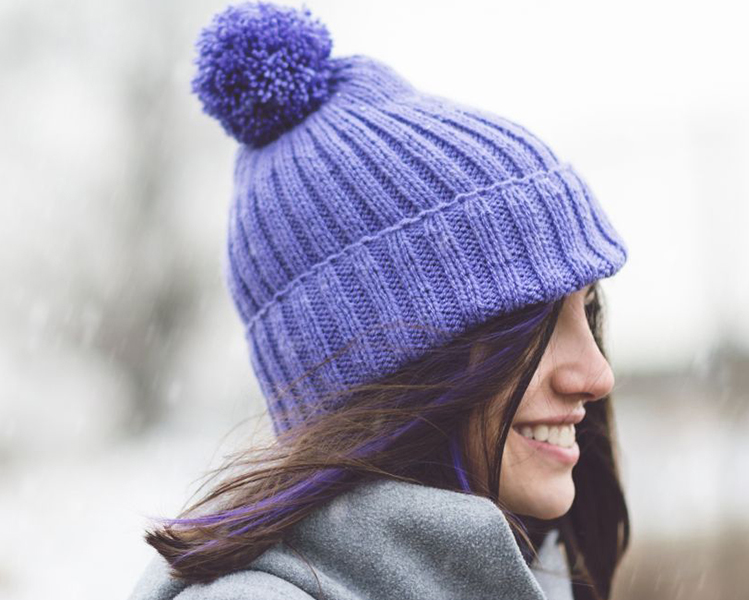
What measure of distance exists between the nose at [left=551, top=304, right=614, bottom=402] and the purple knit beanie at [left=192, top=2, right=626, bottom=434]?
10 centimetres

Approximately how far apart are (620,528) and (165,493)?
3535 mm

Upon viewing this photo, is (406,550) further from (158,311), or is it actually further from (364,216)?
(158,311)

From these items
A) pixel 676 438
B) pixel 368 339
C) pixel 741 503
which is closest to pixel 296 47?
pixel 368 339

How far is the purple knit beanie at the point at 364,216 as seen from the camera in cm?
126

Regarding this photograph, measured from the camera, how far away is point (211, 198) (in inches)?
321

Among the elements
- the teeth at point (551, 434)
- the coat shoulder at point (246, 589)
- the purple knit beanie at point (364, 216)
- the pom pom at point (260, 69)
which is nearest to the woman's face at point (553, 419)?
the teeth at point (551, 434)

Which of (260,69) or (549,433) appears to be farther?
(260,69)

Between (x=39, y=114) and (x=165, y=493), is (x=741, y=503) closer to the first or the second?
(x=165, y=493)

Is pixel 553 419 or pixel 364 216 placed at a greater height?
pixel 364 216

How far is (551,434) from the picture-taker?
1328mm

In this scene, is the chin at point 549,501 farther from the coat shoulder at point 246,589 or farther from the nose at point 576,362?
the coat shoulder at point 246,589

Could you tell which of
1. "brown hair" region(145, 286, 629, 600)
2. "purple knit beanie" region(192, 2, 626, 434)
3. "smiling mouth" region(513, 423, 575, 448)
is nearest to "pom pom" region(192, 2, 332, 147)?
"purple knit beanie" region(192, 2, 626, 434)

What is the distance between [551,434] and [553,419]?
1.4 inches

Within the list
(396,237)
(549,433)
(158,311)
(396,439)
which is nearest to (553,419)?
(549,433)
